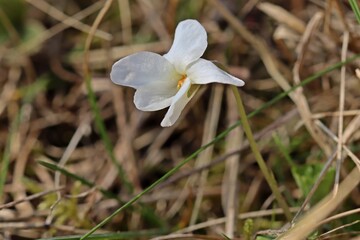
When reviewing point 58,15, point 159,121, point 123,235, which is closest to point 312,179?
point 123,235

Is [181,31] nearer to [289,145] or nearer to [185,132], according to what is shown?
[289,145]

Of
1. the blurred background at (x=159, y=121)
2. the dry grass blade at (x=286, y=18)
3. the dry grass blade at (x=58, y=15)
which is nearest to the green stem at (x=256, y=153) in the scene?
the blurred background at (x=159, y=121)

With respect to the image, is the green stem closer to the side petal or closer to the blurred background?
the side petal

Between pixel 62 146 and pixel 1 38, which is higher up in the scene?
pixel 1 38

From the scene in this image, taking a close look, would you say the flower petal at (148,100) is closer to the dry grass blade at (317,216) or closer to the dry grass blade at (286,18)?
the dry grass blade at (317,216)

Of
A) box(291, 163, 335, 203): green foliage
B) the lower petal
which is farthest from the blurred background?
the lower petal

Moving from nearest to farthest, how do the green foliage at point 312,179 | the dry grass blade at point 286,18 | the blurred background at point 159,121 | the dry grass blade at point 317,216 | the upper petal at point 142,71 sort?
1. the dry grass blade at point 317,216
2. the upper petal at point 142,71
3. the green foliage at point 312,179
4. the blurred background at point 159,121
5. the dry grass blade at point 286,18

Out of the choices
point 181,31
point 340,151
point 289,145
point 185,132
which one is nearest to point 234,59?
point 185,132

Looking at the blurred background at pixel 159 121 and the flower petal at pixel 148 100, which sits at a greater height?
the blurred background at pixel 159 121
